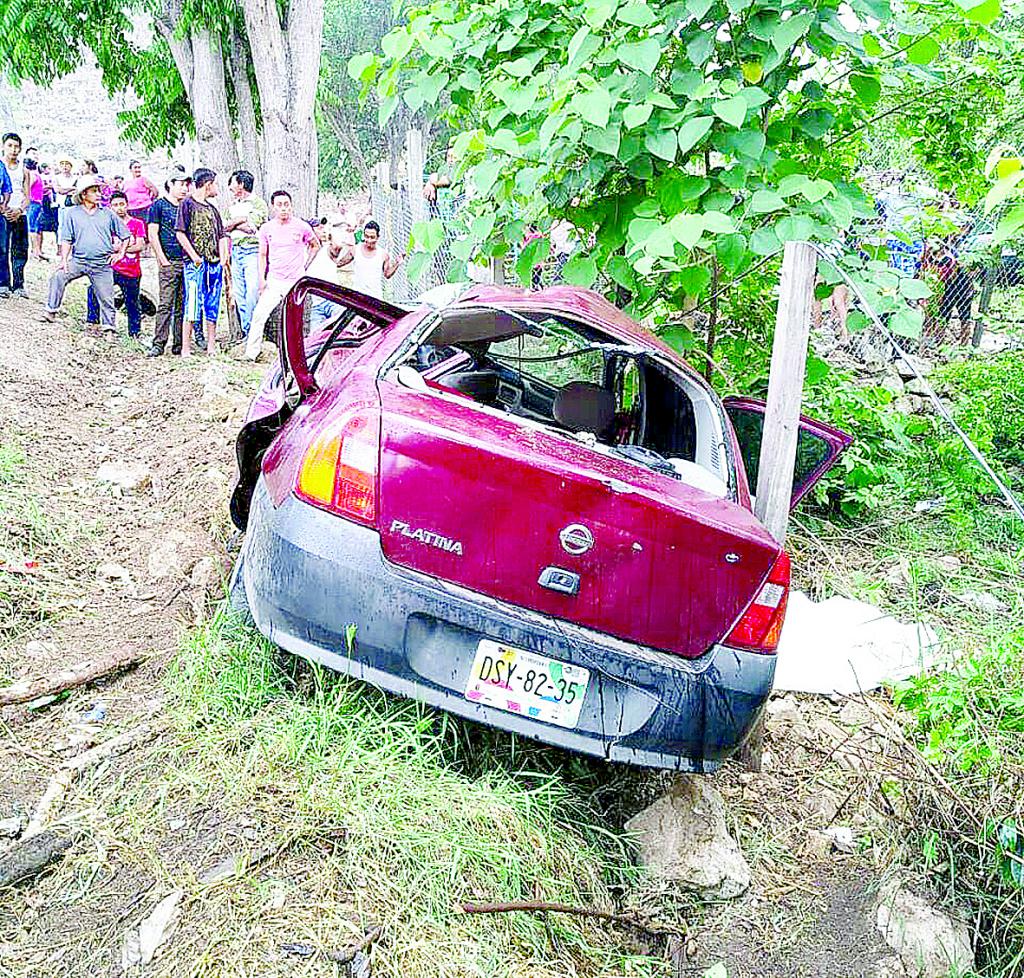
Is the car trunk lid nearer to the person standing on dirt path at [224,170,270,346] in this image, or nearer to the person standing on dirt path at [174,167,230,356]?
the person standing on dirt path at [174,167,230,356]

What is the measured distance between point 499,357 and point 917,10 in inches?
94.8

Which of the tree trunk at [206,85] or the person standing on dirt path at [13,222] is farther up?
the tree trunk at [206,85]

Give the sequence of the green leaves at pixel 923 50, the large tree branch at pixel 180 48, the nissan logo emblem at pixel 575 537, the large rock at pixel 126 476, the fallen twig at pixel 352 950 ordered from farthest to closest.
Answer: the large tree branch at pixel 180 48 → the large rock at pixel 126 476 → the green leaves at pixel 923 50 → the nissan logo emblem at pixel 575 537 → the fallen twig at pixel 352 950

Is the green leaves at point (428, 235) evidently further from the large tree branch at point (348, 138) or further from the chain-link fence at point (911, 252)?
the large tree branch at point (348, 138)

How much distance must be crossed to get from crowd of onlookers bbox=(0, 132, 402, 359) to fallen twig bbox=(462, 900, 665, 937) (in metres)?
7.13

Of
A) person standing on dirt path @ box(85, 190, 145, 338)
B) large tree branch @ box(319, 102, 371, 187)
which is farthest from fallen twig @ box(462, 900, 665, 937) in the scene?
large tree branch @ box(319, 102, 371, 187)

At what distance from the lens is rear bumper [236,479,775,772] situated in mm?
2770

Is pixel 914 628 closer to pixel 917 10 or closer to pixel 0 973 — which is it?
pixel 917 10

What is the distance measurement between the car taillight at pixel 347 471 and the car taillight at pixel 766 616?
3.75 feet

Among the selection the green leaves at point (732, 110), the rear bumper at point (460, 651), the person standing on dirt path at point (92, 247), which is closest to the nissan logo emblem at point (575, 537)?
the rear bumper at point (460, 651)

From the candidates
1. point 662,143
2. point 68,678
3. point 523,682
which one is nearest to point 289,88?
point 662,143

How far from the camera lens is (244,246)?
10.1 m

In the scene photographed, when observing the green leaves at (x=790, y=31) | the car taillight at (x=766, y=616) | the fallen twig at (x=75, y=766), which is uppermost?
the green leaves at (x=790, y=31)

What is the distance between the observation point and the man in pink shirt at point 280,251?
31.1 ft
